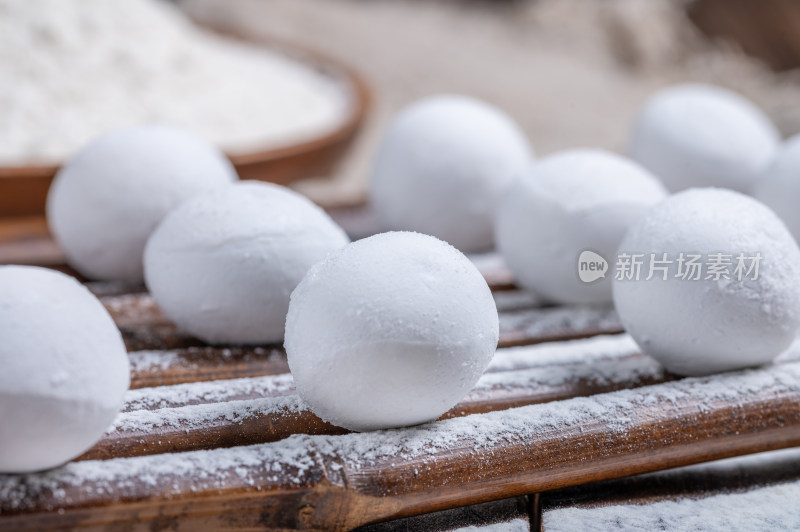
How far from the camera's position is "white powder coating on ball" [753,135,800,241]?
102cm

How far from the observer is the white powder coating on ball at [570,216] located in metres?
0.95

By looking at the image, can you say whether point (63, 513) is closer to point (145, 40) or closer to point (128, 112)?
point (128, 112)

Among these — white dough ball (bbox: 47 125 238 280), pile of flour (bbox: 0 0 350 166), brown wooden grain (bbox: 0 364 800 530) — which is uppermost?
brown wooden grain (bbox: 0 364 800 530)

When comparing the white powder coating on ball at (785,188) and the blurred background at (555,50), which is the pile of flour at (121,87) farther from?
the white powder coating on ball at (785,188)

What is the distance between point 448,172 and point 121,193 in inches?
15.8

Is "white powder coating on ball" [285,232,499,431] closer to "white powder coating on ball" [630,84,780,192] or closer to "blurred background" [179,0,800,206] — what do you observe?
"white powder coating on ball" [630,84,780,192]

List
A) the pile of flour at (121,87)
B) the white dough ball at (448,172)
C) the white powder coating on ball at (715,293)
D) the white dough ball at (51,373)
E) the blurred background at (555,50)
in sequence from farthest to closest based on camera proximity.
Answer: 1. the blurred background at (555,50)
2. the pile of flour at (121,87)
3. the white dough ball at (448,172)
4. the white powder coating on ball at (715,293)
5. the white dough ball at (51,373)

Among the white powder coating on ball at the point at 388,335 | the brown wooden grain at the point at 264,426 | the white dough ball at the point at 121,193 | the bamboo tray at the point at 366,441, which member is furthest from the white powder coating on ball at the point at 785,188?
the white dough ball at the point at 121,193

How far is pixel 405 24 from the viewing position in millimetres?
2652

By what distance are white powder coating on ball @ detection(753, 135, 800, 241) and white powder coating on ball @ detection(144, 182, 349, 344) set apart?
0.55 metres

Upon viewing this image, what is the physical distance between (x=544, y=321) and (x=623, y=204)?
0.51 ft

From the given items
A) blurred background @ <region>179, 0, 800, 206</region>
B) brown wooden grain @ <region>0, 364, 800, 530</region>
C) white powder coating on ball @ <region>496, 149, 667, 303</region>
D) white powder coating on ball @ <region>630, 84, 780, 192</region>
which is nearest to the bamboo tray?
brown wooden grain @ <region>0, 364, 800, 530</region>

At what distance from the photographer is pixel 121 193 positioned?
962 millimetres

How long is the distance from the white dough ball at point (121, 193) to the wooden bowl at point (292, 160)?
0.17 metres
